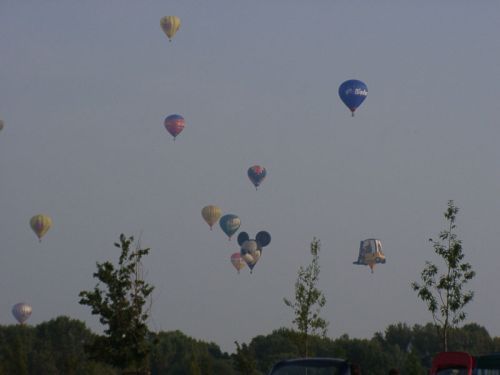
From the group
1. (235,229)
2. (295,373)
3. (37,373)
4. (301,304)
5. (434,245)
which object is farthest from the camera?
(37,373)

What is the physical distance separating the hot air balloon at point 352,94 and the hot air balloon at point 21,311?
79.4 meters

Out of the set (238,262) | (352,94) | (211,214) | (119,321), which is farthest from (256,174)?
(119,321)

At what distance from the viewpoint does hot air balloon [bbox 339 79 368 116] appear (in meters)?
99.8

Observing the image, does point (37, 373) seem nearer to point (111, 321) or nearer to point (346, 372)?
point (111, 321)

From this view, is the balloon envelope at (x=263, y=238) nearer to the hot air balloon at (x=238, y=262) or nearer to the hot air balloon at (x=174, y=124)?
the hot air balloon at (x=238, y=262)

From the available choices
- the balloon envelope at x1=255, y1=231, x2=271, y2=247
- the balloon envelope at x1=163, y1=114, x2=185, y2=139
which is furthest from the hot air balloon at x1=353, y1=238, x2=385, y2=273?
the balloon envelope at x1=163, y1=114, x2=185, y2=139

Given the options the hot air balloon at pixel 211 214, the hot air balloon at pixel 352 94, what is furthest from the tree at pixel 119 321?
the hot air balloon at pixel 211 214

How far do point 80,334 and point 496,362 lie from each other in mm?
162645

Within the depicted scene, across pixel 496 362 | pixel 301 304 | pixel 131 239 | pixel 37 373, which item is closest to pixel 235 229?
pixel 37 373

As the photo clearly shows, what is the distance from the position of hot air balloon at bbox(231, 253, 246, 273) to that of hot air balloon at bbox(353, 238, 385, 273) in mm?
15370

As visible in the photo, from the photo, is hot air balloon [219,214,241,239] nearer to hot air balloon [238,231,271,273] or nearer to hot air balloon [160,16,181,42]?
hot air balloon [238,231,271,273]

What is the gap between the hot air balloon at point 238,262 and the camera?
141375mm

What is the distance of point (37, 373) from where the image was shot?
559 ft

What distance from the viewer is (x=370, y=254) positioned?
131875 millimetres
